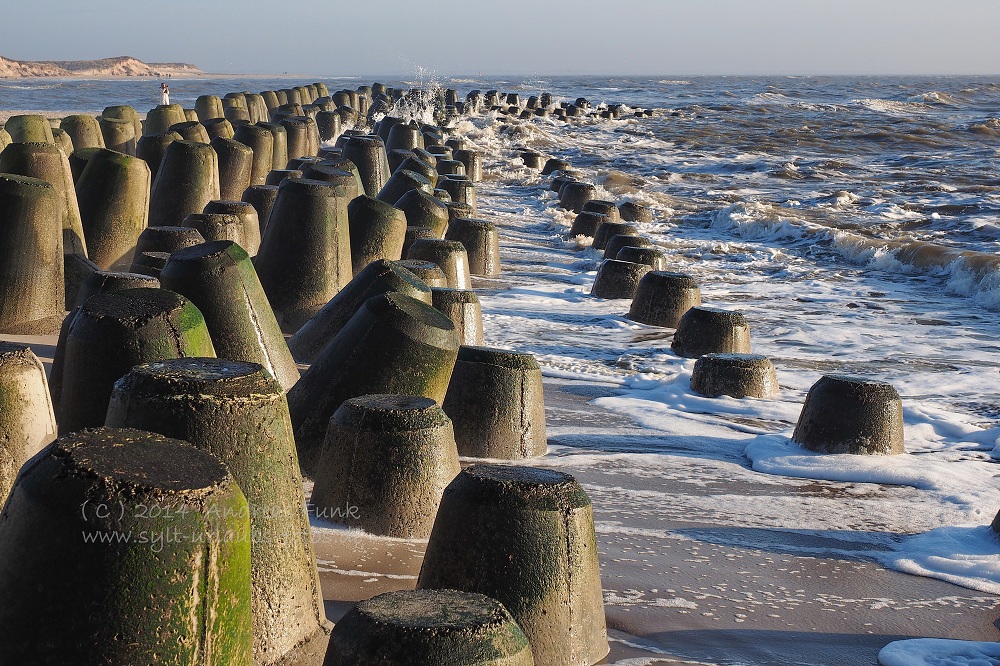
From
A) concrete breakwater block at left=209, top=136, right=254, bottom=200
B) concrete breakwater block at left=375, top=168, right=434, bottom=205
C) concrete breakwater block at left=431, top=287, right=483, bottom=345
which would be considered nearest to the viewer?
concrete breakwater block at left=431, top=287, right=483, bottom=345

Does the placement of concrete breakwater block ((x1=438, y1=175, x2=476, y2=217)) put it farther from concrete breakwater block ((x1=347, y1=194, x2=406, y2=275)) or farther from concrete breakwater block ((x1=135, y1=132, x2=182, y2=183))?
concrete breakwater block ((x1=347, y1=194, x2=406, y2=275))

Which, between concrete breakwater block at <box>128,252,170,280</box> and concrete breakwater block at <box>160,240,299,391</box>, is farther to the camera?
concrete breakwater block at <box>128,252,170,280</box>

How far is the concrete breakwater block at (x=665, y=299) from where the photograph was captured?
343 inches

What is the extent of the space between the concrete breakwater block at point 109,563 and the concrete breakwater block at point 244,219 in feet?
17.6

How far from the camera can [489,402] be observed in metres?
4.77

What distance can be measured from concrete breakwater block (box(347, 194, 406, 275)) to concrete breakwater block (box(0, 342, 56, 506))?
4383 millimetres

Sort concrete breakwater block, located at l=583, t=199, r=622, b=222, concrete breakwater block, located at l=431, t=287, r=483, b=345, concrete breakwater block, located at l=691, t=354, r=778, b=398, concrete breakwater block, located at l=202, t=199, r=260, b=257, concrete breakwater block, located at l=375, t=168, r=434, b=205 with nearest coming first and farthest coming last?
concrete breakwater block, located at l=431, t=287, r=483, b=345, concrete breakwater block, located at l=691, t=354, r=778, b=398, concrete breakwater block, located at l=202, t=199, r=260, b=257, concrete breakwater block, located at l=375, t=168, r=434, b=205, concrete breakwater block, located at l=583, t=199, r=622, b=222

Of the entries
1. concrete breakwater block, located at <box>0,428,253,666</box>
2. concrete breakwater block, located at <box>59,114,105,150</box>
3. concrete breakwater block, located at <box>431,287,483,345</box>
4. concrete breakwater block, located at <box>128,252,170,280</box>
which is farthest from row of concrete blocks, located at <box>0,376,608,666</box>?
concrete breakwater block, located at <box>59,114,105,150</box>

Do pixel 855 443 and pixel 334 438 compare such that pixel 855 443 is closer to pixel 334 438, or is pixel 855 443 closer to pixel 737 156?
pixel 334 438

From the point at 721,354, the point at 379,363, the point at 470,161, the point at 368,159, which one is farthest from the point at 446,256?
the point at 470,161

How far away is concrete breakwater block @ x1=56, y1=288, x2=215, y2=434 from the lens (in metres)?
3.40

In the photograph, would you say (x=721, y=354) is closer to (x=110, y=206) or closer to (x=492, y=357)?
(x=492, y=357)

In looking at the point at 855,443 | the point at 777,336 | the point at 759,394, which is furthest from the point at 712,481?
the point at 777,336

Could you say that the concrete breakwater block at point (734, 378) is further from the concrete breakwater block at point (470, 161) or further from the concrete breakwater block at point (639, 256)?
the concrete breakwater block at point (470, 161)
